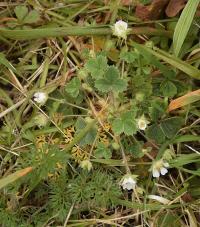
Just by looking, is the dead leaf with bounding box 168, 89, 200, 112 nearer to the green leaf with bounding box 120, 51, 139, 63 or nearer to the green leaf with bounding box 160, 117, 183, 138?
the green leaf with bounding box 160, 117, 183, 138

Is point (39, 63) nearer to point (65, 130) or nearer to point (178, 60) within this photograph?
point (65, 130)

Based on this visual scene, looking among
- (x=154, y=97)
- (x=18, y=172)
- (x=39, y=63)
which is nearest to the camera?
(x=18, y=172)

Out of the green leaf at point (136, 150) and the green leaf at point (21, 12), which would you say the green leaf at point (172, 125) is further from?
the green leaf at point (21, 12)

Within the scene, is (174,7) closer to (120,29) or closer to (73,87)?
(120,29)

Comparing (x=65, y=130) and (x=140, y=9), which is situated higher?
(x=140, y=9)

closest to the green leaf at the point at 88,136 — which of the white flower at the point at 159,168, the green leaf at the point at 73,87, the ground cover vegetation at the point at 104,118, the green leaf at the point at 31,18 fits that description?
the ground cover vegetation at the point at 104,118

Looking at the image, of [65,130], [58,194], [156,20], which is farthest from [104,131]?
[156,20]
